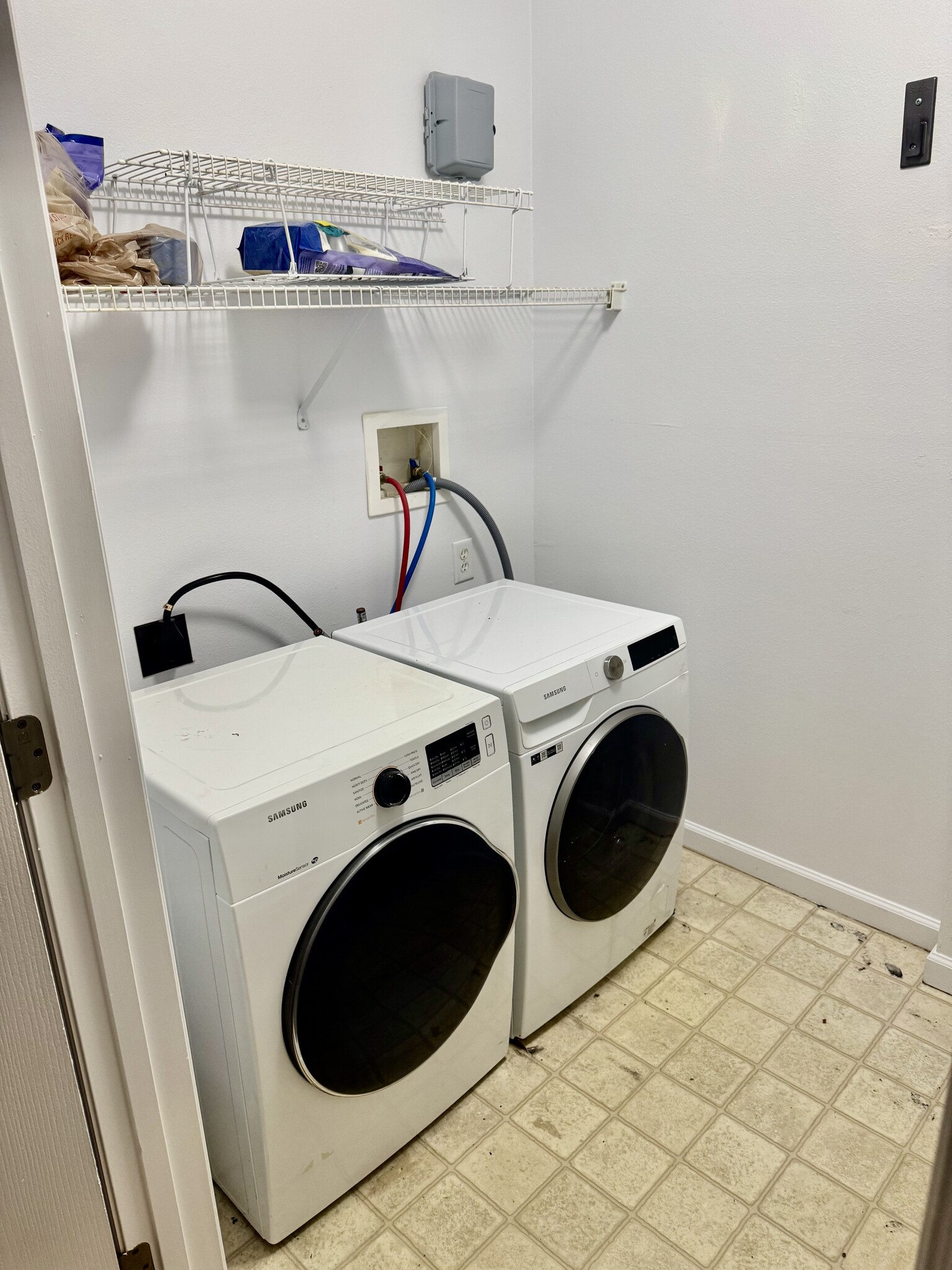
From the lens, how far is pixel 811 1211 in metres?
1.36

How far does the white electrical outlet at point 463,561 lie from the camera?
88.0 inches

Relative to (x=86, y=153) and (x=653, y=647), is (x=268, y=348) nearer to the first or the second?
(x=86, y=153)

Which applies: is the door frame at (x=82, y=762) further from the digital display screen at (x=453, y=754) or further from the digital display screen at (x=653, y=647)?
the digital display screen at (x=653, y=647)

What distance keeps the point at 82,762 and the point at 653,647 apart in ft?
3.72

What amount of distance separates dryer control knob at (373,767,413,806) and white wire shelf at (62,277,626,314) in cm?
74

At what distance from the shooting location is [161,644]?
167cm

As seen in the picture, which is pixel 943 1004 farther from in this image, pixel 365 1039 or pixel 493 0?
pixel 493 0

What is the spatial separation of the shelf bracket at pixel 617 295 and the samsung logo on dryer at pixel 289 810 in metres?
1.48

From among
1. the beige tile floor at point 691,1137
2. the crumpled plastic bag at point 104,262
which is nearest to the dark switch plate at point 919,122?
the crumpled plastic bag at point 104,262

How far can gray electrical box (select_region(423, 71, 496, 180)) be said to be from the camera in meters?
1.86

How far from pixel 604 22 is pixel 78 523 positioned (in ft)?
5.91

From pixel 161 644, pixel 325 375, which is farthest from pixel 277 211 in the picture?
pixel 161 644

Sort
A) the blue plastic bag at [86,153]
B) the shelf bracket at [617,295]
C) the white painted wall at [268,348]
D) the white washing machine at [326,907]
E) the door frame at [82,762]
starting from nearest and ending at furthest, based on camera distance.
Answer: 1. the door frame at [82,762]
2. the white washing machine at [326,907]
3. the blue plastic bag at [86,153]
4. the white painted wall at [268,348]
5. the shelf bracket at [617,295]

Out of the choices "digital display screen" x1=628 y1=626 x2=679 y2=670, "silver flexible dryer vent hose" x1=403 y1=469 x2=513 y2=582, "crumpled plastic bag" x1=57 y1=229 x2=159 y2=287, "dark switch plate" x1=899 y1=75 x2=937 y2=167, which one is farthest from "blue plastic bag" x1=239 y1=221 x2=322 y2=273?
"dark switch plate" x1=899 y1=75 x2=937 y2=167
